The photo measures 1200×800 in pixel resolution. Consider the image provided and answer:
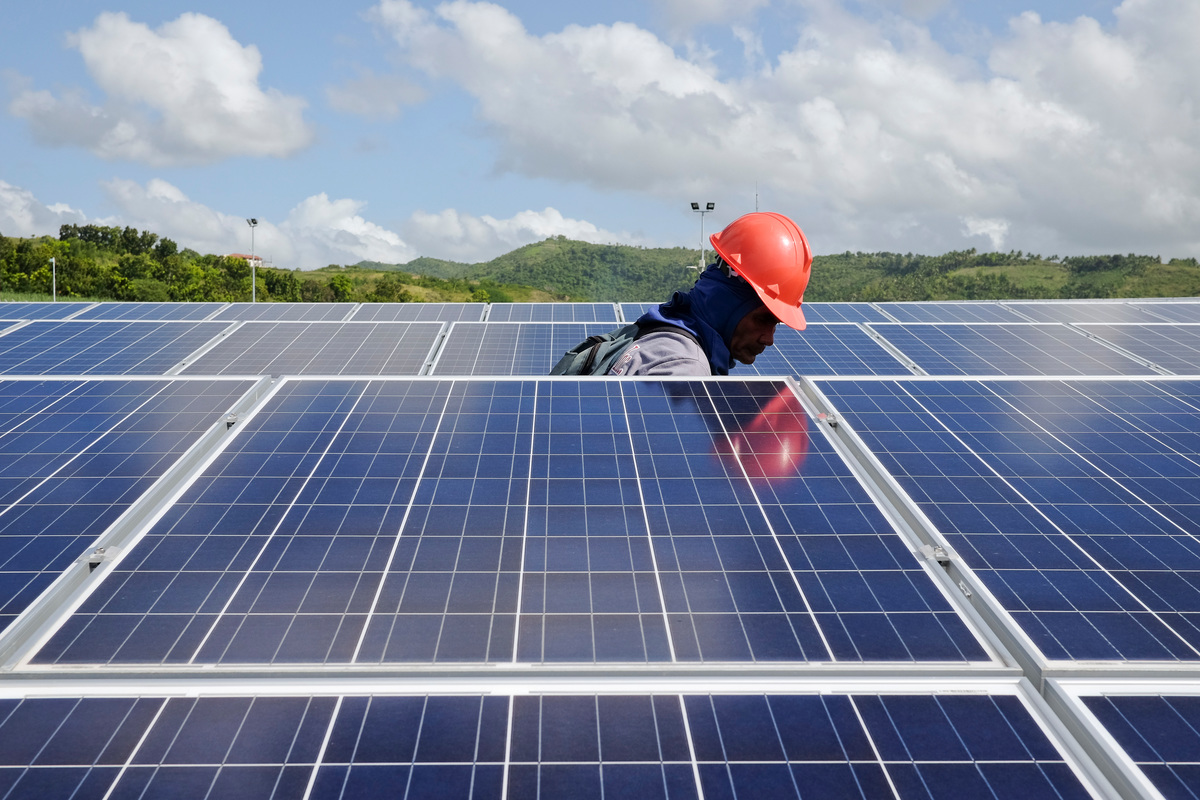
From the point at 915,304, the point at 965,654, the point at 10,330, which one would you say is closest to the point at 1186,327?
the point at 915,304

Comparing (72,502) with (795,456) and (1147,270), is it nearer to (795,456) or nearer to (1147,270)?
(795,456)

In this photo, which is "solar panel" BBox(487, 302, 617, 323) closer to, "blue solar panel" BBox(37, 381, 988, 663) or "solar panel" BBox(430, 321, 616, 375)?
"solar panel" BBox(430, 321, 616, 375)

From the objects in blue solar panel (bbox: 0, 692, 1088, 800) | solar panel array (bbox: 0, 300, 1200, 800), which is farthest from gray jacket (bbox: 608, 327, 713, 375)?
blue solar panel (bbox: 0, 692, 1088, 800)

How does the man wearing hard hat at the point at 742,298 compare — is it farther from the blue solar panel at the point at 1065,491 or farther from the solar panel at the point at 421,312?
the solar panel at the point at 421,312

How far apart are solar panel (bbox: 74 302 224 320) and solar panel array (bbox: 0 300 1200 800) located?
662 inches

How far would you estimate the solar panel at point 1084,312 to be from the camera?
20.8 metres

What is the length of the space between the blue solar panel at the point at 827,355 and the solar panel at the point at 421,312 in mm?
8284

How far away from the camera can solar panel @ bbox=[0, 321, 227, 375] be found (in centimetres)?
1620

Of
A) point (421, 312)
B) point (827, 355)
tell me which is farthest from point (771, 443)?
point (421, 312)

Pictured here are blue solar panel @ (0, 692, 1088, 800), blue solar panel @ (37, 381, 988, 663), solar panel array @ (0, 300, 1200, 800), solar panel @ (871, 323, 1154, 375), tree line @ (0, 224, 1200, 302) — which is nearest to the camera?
blue solar panel @ (0, 692, 1088, 800)

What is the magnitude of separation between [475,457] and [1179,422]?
5123 millimetres

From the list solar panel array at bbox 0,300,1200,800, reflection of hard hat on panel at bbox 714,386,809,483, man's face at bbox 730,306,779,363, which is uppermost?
man's face at bbox 730,306,779,363

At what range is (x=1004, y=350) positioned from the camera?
1745 centimetres

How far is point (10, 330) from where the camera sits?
18.8 metres
